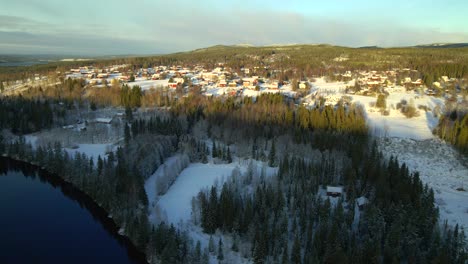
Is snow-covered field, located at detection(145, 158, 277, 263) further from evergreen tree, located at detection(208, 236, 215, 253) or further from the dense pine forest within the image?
the dense pine forest

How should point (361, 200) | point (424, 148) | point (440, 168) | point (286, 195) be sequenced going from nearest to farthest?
point (361, 200) < point (286, 195) < point (440, 168) < point (424, 148)

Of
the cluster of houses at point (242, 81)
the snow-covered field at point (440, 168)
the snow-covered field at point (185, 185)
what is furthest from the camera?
the cluster of houses at point (242, 81)

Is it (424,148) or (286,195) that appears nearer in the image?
(286,195)

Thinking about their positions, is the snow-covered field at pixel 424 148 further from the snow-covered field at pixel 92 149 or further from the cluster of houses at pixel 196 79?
the snow-covered field at pixel 92 149

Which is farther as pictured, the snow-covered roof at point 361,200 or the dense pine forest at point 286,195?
the snow-covered roof at point 361,200

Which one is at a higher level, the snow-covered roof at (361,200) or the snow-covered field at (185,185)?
the snow-covered roof at (361,200)

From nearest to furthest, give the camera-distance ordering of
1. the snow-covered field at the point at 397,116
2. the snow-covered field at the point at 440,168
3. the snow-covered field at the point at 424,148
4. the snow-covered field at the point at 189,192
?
the snow-covered field at the point at 189,192, the snow-covered field at the point at 440,168, the snow-covered field at the point at 424,148, the snow-covered field at the point at 397,116

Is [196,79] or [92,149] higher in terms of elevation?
[196,79]

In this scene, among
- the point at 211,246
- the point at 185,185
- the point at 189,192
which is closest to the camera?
the point at 211,246

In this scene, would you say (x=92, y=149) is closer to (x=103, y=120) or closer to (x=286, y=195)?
(x=103, y=120)

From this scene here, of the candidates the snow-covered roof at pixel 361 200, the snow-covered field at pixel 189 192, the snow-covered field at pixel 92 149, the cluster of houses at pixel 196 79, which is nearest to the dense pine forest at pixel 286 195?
the snow-covered roof at pixel 361 200

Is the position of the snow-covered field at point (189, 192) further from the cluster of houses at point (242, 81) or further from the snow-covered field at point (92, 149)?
the cluster of houses at point (242, 81)

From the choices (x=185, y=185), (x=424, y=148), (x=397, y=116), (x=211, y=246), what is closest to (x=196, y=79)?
(x=397, y=116)
